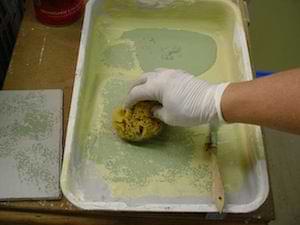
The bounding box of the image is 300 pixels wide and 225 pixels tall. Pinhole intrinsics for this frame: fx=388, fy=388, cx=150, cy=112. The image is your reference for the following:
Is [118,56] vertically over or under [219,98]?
under

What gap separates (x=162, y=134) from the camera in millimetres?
1015

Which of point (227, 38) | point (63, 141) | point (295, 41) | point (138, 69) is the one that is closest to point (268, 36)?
point (295, 41)

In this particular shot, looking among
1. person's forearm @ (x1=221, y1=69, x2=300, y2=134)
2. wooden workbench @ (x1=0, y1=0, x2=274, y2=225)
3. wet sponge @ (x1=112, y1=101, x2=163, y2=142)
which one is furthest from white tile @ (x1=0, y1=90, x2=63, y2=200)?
person's forearm @ (x1=221, y1=69, x2=300, y2=134)

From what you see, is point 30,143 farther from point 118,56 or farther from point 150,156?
point 118,56

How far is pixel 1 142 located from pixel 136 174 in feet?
1.10

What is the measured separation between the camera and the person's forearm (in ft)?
2.39

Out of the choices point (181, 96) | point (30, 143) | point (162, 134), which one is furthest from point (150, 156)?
point (30, 143)

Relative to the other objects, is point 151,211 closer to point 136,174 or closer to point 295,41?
point 136,174

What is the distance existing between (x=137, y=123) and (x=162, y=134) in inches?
3.6

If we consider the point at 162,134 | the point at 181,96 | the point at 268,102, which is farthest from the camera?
the point at 162,134

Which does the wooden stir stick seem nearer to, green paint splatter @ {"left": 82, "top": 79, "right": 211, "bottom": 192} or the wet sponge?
green paint splatter @ {"left": 82, "top": 79, "right": 211, "bottom": 192}

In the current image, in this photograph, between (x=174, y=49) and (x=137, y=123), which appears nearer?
(x=137, y=123)

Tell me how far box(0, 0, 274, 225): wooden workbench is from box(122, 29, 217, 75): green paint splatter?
20 centimetres

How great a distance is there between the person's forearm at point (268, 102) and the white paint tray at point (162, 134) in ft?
0.49
